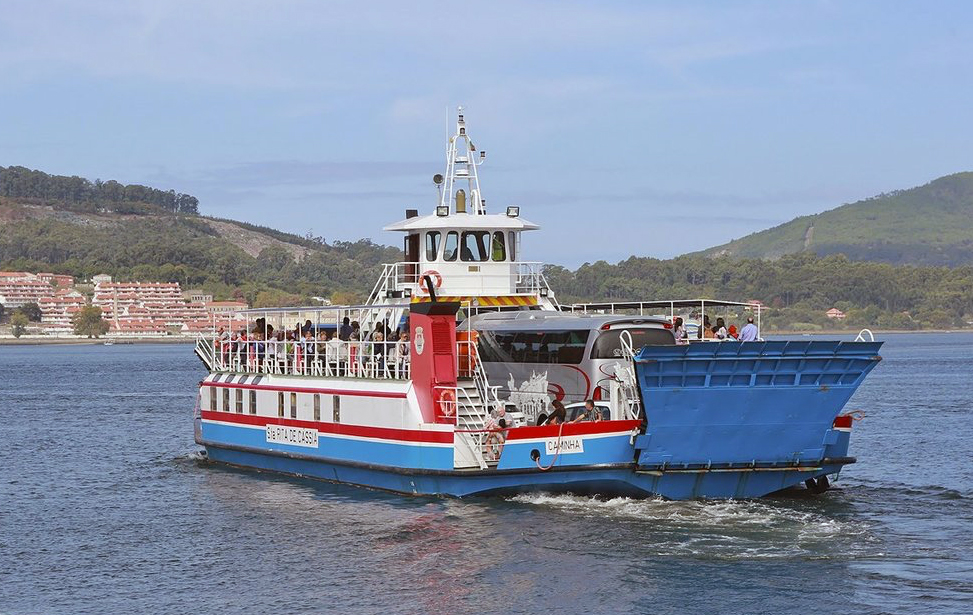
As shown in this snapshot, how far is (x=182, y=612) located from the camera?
21.9 m

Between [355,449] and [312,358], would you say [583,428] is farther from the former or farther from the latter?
[312,358]

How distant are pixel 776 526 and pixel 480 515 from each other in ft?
19.0

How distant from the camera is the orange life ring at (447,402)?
29.0 m

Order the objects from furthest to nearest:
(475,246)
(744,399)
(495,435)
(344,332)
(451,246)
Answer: (475,246)
(451,246)
(344,332)
(495,435)
(744,399)

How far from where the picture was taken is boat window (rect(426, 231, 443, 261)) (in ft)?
115

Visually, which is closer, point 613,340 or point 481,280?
point 613,340

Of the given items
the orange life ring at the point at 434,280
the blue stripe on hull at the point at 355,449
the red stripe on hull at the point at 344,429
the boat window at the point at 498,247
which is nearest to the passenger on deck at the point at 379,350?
the red stripe on hull at the point at 344,429

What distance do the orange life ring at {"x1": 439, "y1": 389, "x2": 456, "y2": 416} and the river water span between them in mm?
1917

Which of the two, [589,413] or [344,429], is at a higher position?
[589,413]

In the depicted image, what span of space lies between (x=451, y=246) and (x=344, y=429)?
5793mm

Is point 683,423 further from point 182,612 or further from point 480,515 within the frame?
point 182,612

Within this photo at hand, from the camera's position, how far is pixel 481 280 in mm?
35219

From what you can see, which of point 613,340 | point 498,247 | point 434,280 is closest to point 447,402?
point 613,340

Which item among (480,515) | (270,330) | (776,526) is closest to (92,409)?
(270,330)
